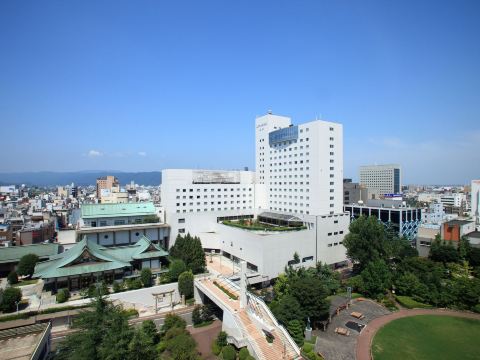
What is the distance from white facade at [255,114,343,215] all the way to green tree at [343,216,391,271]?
770cm

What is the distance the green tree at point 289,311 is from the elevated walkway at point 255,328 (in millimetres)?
1121

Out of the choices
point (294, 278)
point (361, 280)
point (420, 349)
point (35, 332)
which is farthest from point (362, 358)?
point (35, 332)

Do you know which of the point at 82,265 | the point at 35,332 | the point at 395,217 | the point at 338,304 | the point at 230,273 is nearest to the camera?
the point at 35,332

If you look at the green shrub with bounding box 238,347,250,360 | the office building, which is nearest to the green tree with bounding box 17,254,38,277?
the green shrub with bounding box 238,347,250,360

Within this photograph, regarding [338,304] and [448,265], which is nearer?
[338,304]

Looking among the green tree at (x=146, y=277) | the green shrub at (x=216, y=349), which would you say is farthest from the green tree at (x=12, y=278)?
the green shrub at (x=216, y=349)

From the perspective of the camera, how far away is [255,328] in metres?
25.7

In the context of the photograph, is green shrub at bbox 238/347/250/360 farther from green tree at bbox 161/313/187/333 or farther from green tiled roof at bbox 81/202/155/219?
green tiled roof at bbox 81/202/155/219

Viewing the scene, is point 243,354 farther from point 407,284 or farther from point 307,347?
point 407,284

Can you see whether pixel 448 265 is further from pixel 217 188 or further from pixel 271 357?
pixel 217 188

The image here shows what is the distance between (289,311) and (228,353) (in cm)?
666

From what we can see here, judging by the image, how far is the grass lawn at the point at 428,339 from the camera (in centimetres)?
2414

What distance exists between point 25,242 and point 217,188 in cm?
3828

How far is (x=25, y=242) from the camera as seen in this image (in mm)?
54938
